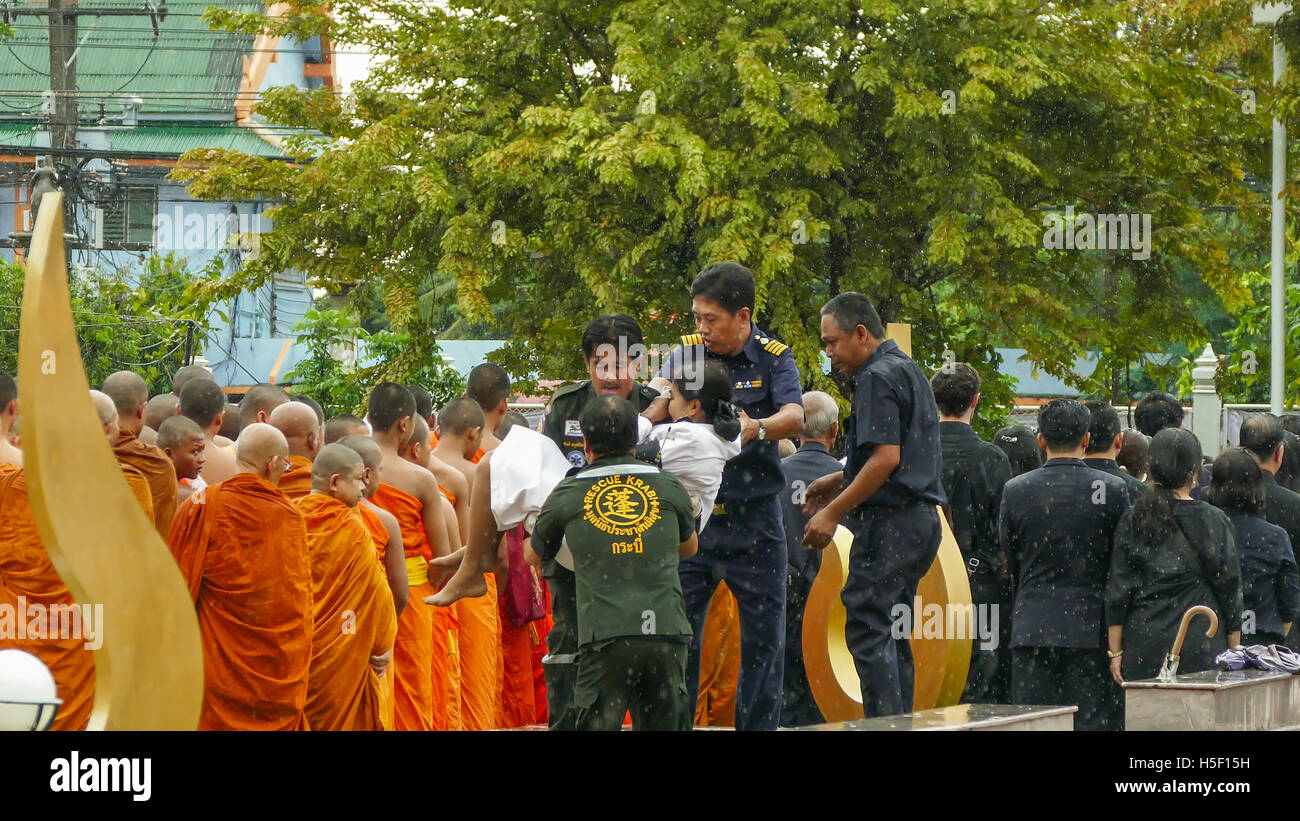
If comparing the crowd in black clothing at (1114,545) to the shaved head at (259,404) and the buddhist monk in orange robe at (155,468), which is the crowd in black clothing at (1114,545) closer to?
the shaved head at (259,404)

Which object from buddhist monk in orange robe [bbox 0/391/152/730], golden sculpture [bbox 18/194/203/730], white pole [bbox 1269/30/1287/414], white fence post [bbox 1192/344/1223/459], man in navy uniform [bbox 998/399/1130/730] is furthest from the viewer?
white fence post [bbox 1192/344/1223/459]

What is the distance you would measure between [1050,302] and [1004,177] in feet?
4.63

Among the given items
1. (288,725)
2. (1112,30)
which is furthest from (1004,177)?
(288,725)

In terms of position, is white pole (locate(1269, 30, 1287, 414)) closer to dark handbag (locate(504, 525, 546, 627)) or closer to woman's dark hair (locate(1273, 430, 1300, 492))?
woman's dark hair (locate(1273, 430, 1300, 492))

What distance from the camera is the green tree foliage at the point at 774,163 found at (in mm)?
15227

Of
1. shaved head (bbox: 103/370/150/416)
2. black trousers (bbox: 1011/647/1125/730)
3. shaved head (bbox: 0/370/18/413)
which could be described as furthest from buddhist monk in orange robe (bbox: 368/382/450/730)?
black trousers (bbox: 1011/647/1125/730)

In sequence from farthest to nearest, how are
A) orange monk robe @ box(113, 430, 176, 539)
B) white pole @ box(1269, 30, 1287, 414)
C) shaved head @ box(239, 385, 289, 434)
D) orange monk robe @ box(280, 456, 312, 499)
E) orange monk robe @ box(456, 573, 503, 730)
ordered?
white pole @ box(1269, 30, 1287, 414) → orange monk robe @ box(456, 573, 503, 730) → shaved head @ box(239, 385, 289, 434) → orange monk robe @ box(280, 456, 312, 499) → orange monk robe @ box(113, 430, 176, 539)

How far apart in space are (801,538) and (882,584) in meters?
1.55

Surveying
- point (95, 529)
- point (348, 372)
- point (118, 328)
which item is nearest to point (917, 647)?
point (95, 529)

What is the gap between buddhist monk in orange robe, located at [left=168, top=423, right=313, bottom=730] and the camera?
6.20 metres

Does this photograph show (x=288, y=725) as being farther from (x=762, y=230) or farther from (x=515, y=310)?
(x=515, y=310)

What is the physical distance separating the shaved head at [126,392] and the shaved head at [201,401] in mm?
215

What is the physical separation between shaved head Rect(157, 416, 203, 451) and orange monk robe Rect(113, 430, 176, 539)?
323mm
